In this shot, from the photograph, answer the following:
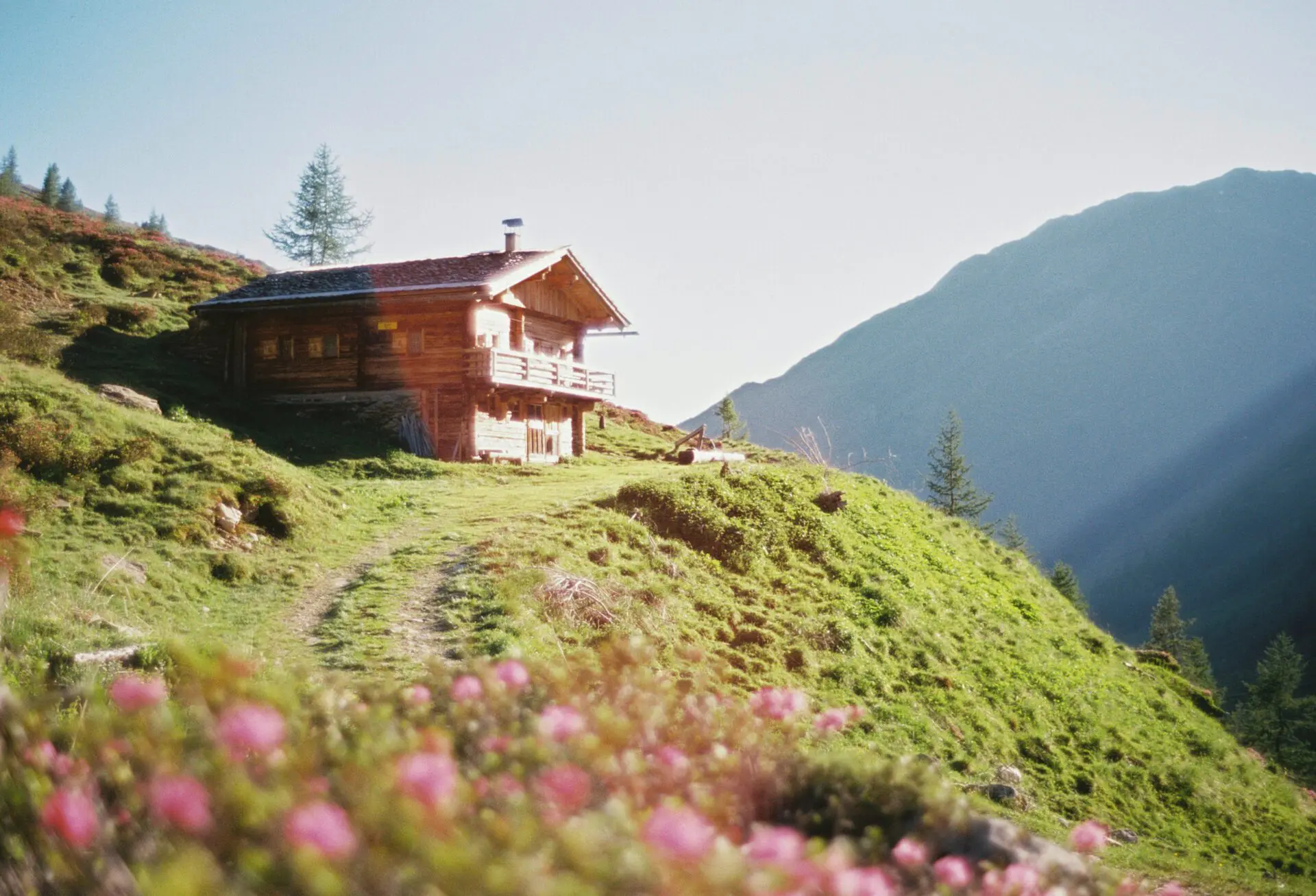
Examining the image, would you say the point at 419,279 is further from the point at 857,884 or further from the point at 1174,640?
the point at 1174,640

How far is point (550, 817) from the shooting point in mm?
3000

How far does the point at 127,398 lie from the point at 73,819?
23870 mm

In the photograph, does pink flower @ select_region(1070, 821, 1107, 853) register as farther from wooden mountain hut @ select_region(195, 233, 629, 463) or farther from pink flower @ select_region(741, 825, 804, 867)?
wooden mountain hut @ select_region(195, 233, 629, 463)

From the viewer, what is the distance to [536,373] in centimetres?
2923

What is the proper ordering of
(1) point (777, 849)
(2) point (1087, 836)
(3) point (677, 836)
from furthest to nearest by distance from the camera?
(2) point (1087, 836) < (1) point (777, 849) < (3) point (677, 836)

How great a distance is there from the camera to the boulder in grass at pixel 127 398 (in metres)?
22.1

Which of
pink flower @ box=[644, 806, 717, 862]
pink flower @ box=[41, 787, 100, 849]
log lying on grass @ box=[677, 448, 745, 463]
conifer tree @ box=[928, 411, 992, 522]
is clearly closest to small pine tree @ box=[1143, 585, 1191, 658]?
conifer tree @ box=[928, 411, 992, 522]

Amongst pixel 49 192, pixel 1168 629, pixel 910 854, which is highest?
pixel 49 192

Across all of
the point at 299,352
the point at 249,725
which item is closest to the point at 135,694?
the point at 249,725

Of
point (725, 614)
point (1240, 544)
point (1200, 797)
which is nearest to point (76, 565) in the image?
point (725, 614)

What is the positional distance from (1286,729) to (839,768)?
68937 millimetres

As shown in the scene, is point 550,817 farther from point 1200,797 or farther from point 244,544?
point 1200,797

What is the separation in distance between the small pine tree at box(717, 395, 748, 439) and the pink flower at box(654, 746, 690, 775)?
5106 cm

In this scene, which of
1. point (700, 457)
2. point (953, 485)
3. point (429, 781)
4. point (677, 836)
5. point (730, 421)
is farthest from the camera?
point (953, 485)
